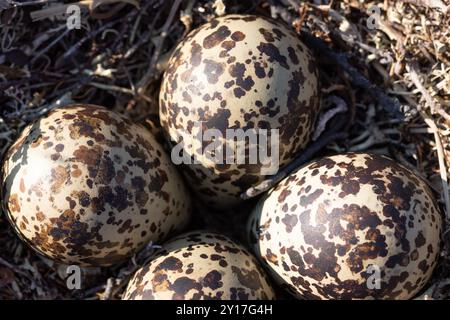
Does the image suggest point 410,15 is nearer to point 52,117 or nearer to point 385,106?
point 385,106

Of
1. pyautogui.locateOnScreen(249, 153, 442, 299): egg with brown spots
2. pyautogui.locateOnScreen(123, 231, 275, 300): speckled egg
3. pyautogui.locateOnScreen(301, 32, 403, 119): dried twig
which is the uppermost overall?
pyautogui.locateOnScreen(301, 32, 403, 119): dried twig

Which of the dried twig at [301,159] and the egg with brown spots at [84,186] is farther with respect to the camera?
the dried twig at [301,159]

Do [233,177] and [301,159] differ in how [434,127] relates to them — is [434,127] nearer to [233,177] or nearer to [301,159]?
[301,159]

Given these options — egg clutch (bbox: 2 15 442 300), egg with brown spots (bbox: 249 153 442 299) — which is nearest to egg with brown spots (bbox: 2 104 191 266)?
egg clutch (bbox: 2 15 442 300)

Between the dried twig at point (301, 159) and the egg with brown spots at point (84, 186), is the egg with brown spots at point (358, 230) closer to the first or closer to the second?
the dried twig at point (301, 159)

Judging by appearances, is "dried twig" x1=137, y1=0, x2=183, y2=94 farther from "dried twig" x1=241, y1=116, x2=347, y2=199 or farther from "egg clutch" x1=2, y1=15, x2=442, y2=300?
"dried twig" x1=241, y1=116, x2=347, y2=199

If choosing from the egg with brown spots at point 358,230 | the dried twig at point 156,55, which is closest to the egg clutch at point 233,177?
the egg with brown spots at point 358,230

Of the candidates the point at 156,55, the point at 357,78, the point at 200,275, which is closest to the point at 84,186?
the point at 200,275

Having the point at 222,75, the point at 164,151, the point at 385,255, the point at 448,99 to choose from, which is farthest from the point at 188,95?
the point at 448,99
